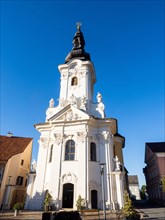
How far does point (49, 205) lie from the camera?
18734mm

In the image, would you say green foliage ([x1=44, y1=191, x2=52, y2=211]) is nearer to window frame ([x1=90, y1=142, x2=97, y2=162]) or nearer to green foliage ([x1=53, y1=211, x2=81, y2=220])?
window frame ([x1=90, y1=142, x2=97, y2=162])

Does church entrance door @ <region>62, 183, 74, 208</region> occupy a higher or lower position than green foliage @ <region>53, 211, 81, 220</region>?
higher

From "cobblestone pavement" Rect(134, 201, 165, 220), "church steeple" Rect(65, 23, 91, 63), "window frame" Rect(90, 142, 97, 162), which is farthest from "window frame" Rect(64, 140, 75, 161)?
"church steeple" Rect(65, 23, 91, 63)

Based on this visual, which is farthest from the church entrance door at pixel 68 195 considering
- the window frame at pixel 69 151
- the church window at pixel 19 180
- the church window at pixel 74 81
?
the church window at pixel 74 81

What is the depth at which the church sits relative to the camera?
20094mm

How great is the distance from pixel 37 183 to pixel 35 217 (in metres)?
6.65

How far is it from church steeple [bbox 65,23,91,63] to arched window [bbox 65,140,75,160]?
14.9 metres

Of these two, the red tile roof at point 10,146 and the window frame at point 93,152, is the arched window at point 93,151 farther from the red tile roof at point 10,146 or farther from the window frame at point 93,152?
the red tile roof at point 10,146

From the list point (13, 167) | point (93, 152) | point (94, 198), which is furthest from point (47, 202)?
point (13, 167)

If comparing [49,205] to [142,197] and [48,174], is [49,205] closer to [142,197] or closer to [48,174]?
[48,174]

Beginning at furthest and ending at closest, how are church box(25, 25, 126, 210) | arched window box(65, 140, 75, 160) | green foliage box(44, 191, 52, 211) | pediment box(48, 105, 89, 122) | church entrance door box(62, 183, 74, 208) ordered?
pediment box(48, 105, 89, 122) < arched window box(65, 140, 75, 160) < church box(25, 25, 126, 210) < church entrance door box(62, 183, 74, 208) < green foliage box(44, 191, 52, 211)

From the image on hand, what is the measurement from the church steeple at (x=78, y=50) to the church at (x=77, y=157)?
5.21 meters

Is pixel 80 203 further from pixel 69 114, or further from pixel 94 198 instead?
pixel 69 114

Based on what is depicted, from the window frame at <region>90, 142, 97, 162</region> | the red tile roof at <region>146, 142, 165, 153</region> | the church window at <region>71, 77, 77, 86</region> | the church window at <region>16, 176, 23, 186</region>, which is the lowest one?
the church window at <region>16, 176, 23, 186</region>
